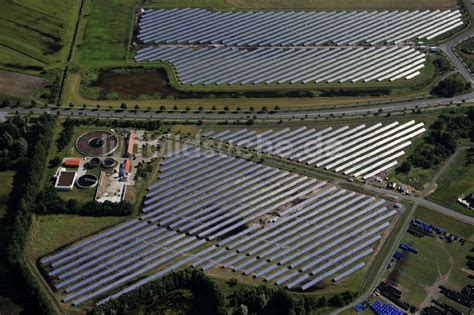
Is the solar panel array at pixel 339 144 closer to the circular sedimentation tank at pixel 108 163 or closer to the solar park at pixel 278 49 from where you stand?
the solar park at pixel 278 49

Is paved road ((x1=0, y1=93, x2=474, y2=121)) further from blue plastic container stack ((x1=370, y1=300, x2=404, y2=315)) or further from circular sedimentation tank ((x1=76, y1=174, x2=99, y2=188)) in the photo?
blue plastic container stack ((x1=370, y1=300, x2=404, y2=315))

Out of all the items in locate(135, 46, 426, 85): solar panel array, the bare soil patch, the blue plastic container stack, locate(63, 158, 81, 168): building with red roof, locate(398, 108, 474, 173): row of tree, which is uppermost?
locate(135, 46, 426, 85): solar panel array

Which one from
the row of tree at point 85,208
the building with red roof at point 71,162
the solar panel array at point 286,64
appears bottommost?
the row of tree at point 85,208

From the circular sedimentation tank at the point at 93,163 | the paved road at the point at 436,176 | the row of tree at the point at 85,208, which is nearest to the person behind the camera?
the row of tree at the point at 85,208

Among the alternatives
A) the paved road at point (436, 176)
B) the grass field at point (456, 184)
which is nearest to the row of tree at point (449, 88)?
the paved road at point (436, 176)

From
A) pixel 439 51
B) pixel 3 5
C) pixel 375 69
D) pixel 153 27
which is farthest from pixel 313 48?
pixel 3 5

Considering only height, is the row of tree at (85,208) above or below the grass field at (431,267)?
below

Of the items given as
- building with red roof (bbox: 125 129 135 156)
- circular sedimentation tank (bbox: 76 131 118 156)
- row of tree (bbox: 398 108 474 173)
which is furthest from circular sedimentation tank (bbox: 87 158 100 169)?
row of tree (bbox: 398 108 474 173)
